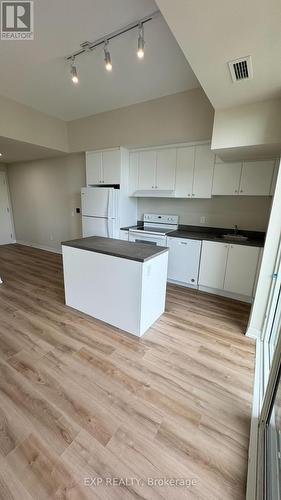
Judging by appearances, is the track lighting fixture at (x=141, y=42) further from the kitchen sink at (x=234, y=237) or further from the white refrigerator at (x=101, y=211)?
the kitchen sink at (x=234, y=237)

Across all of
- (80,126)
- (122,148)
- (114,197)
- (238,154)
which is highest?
(80,126)

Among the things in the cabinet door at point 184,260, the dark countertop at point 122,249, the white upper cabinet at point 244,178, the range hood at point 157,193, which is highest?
the white upper cabinet at point 244,178

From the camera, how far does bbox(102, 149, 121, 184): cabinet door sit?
3721 mm

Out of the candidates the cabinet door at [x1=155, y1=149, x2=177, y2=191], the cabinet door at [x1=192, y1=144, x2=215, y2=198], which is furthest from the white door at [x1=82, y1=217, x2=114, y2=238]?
the cabinet door at [x1=192, y1=144, x2=215, y2=198]

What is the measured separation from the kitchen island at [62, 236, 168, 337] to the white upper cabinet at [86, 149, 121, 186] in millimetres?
1810

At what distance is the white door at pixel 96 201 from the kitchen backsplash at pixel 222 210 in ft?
2.93

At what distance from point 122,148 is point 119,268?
2641mm

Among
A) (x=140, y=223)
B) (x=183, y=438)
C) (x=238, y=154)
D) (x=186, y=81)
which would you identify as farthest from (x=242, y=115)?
(x=183, y=438)

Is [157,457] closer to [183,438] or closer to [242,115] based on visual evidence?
[183,438]

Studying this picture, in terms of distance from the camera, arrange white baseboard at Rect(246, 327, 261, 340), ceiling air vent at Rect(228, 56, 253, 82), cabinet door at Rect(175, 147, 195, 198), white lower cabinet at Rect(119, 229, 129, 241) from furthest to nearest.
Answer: white lower cabinet at Rect(119, 229, 129, 241), cabinet door at Rect(175, 147, 195, 198), white baseboard at Rect(246, 327, 261, 340), ceiling air vent at Rect(228, 56, 253, 82)

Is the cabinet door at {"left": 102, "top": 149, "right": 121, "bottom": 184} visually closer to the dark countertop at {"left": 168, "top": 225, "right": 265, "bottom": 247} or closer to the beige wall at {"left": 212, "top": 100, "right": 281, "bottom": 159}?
the dark countertop at {"left": 168, "top": 225, "right": 265, "bottom": 247}

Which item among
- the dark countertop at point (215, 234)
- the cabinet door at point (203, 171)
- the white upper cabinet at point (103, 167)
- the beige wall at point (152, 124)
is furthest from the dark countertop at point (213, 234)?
the beige wall at point (152, 124)

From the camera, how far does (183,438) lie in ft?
4.13

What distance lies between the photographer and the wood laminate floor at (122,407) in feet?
3.49
